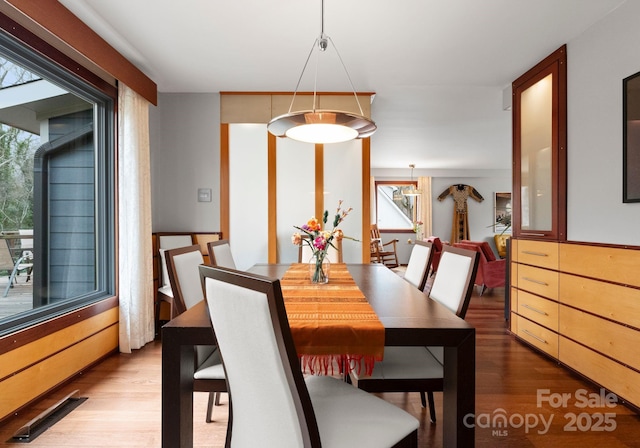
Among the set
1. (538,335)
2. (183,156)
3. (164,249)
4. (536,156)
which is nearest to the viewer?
(538,335)

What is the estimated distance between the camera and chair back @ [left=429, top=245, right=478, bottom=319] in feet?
5.08

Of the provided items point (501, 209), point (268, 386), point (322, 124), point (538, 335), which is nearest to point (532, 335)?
point (538, 335)

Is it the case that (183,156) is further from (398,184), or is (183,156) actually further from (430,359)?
(398,184)

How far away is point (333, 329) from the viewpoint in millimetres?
1166

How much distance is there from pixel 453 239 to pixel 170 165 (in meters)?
6.96

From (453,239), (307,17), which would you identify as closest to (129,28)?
(307,17)

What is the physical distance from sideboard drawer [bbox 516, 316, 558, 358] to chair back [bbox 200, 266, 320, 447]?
8.62ft

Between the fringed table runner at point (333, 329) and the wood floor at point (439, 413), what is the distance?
83 cm

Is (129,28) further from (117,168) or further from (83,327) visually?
(83,327)

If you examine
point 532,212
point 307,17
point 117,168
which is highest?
point 307,17

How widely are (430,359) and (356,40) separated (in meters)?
2.27

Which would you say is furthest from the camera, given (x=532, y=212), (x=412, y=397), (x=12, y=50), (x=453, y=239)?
(x=453, y=239)

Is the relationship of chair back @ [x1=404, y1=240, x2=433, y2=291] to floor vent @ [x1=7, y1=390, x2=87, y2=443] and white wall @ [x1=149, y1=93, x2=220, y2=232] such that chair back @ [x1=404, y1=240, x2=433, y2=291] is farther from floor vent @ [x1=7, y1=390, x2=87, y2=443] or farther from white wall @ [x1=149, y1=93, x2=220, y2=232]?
white wall @ [x1=149, y1=93, x2=220, y2=232]

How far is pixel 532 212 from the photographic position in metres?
3.15
